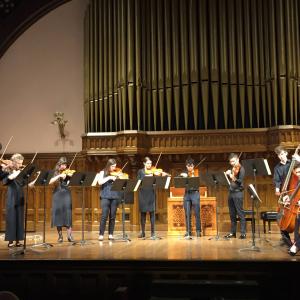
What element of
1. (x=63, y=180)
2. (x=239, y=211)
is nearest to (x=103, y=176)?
(x=63, y=180)

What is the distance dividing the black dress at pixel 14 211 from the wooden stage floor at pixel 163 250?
1.02 feet

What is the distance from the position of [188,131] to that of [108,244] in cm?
371

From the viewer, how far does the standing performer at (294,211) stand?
6.51 m

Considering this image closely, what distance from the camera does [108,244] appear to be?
8328 mm

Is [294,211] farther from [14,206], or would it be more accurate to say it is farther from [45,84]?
[45,84]

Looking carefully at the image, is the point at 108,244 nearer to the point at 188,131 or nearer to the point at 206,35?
the point at 188,131

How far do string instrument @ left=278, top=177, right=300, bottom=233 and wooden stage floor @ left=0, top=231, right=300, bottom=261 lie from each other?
37 cm

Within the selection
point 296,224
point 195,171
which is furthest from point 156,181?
point 296,224

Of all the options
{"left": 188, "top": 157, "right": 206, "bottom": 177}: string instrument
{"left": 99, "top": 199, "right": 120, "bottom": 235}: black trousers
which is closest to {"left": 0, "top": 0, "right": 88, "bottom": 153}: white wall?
{"left": 188, "top": 157, "right": 206, "bottom": 177}: string instrument

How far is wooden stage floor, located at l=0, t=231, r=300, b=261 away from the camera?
6.28 m

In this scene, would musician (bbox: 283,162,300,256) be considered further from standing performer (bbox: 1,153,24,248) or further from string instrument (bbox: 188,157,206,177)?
standing performer (bbox: 1,153,24,248)

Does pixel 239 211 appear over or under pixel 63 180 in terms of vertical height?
under

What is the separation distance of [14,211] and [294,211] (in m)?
4.40

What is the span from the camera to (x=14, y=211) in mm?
7898
